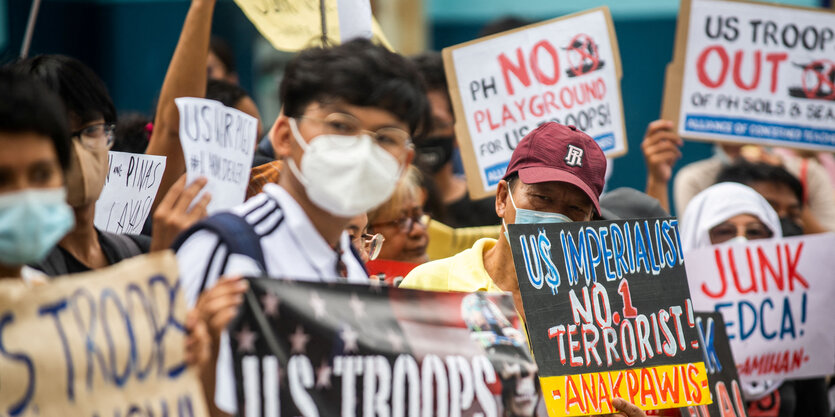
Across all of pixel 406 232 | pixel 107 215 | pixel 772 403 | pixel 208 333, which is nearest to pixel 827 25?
pixel 772 403

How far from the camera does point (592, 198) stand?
3857 millimetres

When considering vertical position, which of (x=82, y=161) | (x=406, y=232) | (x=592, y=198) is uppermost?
(x=82, y=161)

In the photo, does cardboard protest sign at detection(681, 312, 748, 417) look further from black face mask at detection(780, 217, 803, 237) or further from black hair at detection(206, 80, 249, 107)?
black hair at detection(206, 80, 249, 107)

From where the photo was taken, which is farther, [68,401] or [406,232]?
[406,232]

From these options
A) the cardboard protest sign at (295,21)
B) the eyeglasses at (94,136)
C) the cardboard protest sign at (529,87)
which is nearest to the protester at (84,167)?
the eyeglasses at (94,136)

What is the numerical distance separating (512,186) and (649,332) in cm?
68

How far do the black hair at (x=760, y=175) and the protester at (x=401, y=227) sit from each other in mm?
2123

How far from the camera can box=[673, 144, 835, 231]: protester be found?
23.5 ft

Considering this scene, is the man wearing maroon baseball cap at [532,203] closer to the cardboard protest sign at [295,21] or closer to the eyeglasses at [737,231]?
the cardboard protest sign at [295,21]

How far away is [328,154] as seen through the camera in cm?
267

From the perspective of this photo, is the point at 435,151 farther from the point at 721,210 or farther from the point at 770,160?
the point at 770,160

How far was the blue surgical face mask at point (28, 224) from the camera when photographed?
2.24 metres

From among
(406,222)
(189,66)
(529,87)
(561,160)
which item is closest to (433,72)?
(529,87)

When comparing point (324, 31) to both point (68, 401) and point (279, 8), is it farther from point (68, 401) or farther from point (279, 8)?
point (68, 401)
